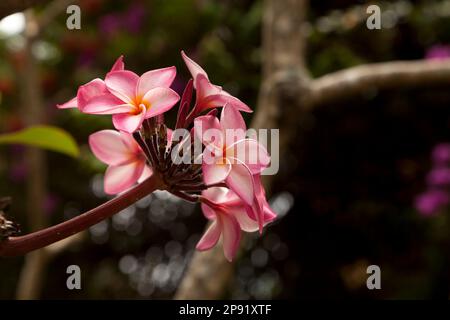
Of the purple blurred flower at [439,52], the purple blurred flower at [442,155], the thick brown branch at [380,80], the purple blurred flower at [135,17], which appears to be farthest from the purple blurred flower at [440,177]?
the purple blurred flower at [135,17]

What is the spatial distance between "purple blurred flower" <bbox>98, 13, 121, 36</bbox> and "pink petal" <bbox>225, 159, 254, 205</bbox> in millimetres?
1493

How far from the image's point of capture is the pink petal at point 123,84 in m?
0.35

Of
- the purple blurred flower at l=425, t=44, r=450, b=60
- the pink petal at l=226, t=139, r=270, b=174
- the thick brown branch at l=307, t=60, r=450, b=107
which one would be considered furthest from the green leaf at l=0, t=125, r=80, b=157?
the purple blurred flower at l=425, t=44, r=450, b=60

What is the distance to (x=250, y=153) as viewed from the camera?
336 mm

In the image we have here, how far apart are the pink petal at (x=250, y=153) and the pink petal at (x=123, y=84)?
7 cm

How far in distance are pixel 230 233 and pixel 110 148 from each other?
10cm

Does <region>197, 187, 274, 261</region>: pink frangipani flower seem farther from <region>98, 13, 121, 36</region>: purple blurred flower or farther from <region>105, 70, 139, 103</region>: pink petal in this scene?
<region>98, 13, 121, 36</region>: purple blurred flower

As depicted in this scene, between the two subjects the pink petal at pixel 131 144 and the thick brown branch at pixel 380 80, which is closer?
the pink petal at pixel 131 144

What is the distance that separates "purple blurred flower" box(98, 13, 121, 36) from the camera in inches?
70.0

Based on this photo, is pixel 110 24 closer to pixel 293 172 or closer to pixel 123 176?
pixel 293 172

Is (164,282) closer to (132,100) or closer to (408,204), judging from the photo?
(408,204)

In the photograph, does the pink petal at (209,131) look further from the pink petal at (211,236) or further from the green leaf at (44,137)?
the green leaf at (44,137)

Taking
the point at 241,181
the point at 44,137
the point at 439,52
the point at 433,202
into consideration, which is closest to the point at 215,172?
the point at 241,181
